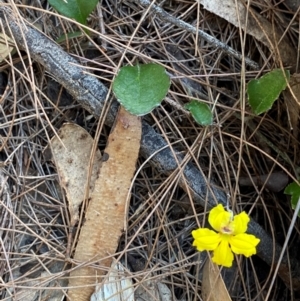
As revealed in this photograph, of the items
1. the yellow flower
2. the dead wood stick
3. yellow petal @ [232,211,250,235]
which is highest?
the dead wood stick

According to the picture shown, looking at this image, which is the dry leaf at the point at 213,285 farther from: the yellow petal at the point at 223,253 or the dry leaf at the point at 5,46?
the dry leaf at the point at 5,46

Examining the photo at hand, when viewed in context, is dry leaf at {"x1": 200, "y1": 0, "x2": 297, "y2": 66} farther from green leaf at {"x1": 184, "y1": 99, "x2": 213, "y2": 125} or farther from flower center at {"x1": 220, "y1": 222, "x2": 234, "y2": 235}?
flower center at {"x1": 220, "y1": 222, "x2": 234, "y2": 235}

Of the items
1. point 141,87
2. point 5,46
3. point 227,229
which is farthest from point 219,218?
point 5,46

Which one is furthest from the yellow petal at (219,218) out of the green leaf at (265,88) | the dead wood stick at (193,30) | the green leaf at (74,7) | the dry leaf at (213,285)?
the green leaf at (74,7)

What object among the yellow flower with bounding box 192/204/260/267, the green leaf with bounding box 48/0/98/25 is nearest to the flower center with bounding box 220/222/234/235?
the yellow flower with bounding box 192/204/260/267

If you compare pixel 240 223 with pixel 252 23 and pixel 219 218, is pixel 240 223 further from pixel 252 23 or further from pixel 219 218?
pixel 252 23

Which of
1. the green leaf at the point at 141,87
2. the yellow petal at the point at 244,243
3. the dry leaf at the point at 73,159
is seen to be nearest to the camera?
the yellow petal at the point at 244,243
